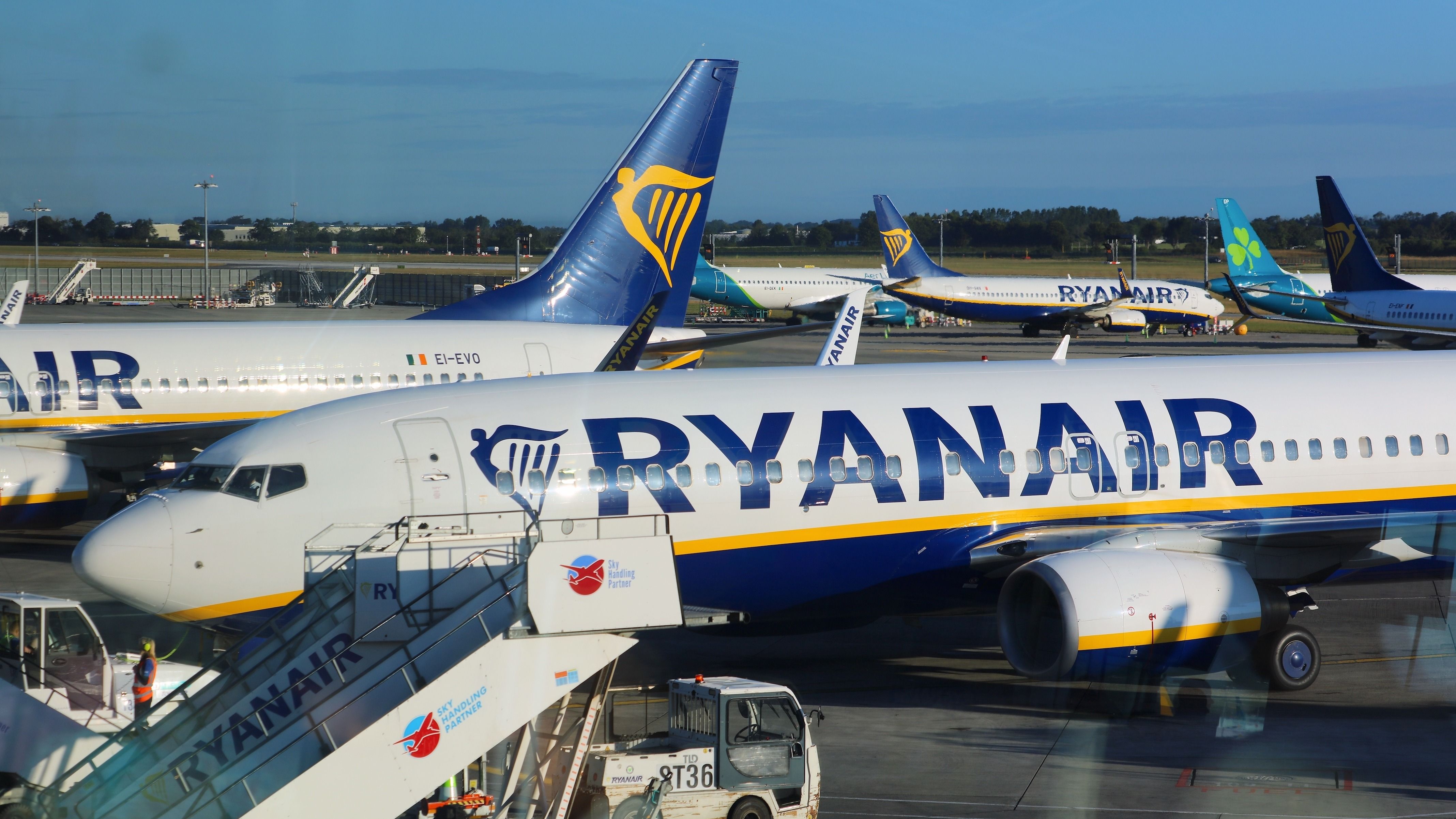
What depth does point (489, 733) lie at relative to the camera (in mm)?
10109

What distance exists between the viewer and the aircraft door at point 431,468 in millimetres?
15305

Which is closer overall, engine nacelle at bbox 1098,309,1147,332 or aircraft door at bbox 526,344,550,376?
aircraft door at bbox 526,344,550,376

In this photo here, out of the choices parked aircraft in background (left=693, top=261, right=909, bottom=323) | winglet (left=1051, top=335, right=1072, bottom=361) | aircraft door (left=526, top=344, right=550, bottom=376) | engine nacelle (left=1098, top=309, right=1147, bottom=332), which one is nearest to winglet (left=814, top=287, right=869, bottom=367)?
aircraft door (left=526, top=344, right=550, bottom=376)

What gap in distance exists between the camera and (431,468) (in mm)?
15516

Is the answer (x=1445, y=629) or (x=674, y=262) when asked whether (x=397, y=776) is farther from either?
(x=674, y=262)

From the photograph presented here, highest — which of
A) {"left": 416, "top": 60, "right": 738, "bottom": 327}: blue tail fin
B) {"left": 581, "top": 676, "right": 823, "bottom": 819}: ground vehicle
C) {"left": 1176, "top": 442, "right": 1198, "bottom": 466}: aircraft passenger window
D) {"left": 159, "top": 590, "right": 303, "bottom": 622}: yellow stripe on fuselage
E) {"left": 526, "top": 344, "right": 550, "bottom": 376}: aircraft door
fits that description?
{"left": 416, "top": 60, "right": 738, "bottom": 327}: blue tail fin

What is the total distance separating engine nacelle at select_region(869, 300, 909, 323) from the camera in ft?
314

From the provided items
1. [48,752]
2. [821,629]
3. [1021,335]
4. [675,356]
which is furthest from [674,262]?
[1021,335]

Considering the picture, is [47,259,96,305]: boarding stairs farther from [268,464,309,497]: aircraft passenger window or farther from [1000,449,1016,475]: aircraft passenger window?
[1000,449,1016,475]: aircraft passenger window

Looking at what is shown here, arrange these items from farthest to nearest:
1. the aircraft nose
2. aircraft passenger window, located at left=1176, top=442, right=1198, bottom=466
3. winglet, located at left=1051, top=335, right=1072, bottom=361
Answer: winglet, located at left=1051, top=335, right=1072, bottom=361 < aircraft passenger window, located at left=1176, top=442, right=1198, bottom=466 < the aircraft nose

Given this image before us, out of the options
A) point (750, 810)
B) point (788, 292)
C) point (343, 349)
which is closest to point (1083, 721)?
point (750, 810)

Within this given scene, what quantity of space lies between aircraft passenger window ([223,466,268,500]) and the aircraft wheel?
40.7ft

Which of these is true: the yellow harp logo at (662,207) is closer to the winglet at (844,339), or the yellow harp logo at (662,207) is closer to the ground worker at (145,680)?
the winglet at (844,339)

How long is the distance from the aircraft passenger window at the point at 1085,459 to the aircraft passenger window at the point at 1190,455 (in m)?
1.35
